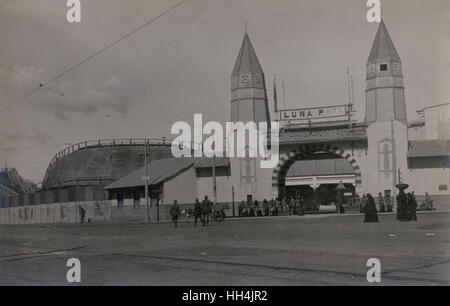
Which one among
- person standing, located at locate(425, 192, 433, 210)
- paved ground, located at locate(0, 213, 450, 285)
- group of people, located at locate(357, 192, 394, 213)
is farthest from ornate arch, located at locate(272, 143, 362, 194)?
paved ground, located at locate(0, 213, 450, 285)

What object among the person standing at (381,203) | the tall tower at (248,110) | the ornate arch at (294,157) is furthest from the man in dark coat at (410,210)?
the tall tower at (248,110)

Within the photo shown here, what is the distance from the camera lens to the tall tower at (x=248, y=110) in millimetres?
44125

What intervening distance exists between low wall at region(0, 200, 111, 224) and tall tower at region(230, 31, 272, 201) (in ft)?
37.0

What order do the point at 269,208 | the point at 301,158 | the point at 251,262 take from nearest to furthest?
1. the point at 251,262
2. the point at 269,208
3. the point at 301,158

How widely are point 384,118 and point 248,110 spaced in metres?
9.64

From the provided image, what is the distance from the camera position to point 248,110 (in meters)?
45.1

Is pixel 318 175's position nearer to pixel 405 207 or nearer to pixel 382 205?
pixel 382 205

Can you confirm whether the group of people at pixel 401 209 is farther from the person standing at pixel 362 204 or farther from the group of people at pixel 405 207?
the person standing at pixel 362 204

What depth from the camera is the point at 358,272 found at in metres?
9.62

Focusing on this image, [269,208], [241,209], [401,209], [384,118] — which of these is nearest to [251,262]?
[401,209]

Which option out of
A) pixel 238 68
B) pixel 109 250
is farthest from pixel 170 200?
pixel 109 250

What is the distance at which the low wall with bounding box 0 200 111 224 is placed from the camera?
4966cm

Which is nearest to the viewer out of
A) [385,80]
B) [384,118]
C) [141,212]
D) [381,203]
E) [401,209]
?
[401,209]

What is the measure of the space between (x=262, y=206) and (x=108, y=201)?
45.2 feet
